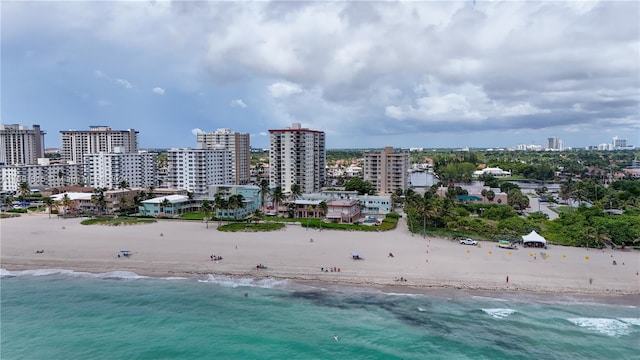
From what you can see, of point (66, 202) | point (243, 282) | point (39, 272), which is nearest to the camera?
point (243, 282)

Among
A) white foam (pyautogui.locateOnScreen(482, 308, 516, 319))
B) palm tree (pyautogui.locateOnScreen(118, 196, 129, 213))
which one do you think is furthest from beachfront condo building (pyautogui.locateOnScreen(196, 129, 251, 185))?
white foam (pyautogui.locateOnScreen(482, 308, 516, 319))

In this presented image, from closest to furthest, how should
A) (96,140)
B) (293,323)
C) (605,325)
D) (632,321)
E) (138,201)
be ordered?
(605,325) → (293,323) → (632,321) → (138,201) → (96,140)

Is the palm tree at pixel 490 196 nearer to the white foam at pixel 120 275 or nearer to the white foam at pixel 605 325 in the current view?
the white foam at pixel 605 325

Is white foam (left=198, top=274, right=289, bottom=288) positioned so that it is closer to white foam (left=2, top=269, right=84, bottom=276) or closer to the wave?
the wave

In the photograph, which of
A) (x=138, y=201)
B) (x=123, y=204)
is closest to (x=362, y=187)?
(x=138, y=201)

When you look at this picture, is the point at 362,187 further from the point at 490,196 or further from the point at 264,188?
the point at 264,188

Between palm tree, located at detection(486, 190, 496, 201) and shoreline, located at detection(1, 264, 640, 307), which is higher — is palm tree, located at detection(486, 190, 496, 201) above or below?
above

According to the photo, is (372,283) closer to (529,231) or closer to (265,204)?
(529,231)
